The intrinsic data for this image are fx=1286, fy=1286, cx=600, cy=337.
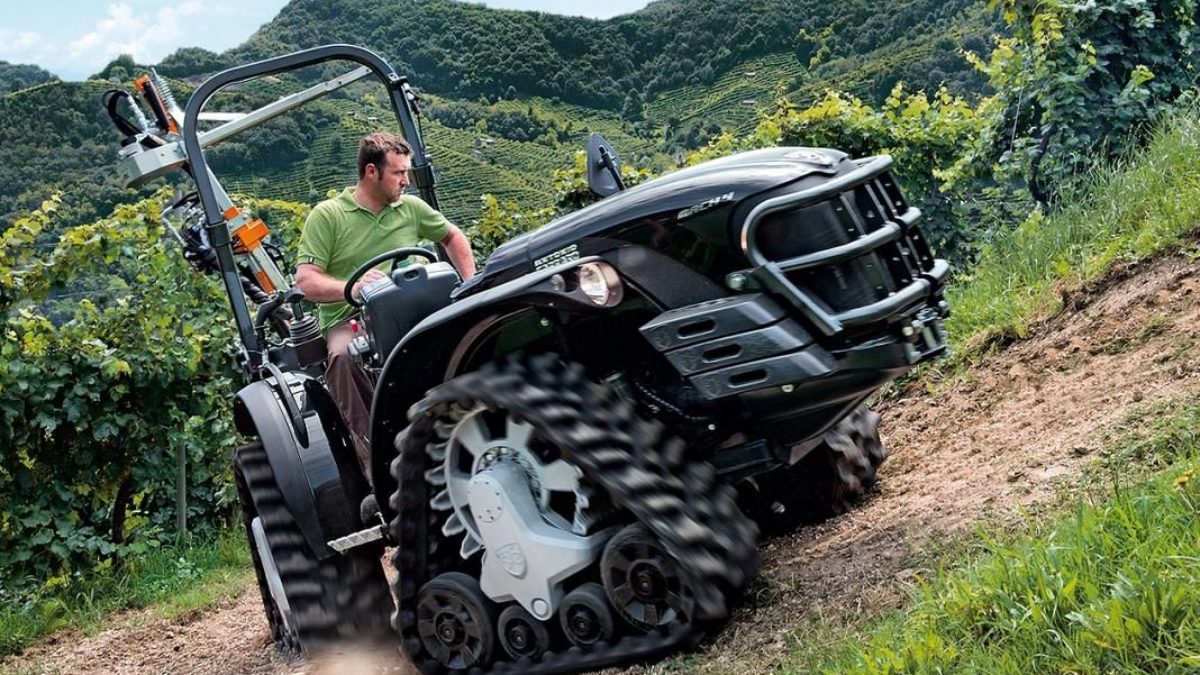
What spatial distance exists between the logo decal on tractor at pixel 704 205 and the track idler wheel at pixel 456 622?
126 cm

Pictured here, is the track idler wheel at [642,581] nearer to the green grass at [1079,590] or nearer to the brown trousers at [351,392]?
the green grass at [1079,590]

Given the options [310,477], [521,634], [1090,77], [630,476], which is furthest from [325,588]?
[1090,77]

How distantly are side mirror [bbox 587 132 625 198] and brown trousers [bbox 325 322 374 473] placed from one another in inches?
43.4

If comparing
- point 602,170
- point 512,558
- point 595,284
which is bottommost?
point 512,558

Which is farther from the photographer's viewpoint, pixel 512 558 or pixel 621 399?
pixel 512 558

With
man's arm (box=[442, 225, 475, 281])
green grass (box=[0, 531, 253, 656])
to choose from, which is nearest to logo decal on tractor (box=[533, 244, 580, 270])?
man's arm (box=[442, 225, 475, 281])

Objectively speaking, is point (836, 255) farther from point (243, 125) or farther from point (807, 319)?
point (243, 125)

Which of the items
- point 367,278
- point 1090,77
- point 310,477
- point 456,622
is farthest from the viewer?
point 1090,77

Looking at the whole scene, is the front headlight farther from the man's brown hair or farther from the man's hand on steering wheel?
the man's brown hair

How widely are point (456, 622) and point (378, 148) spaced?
96.2 inches

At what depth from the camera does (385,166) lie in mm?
5508

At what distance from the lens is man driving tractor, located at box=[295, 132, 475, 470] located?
207 inches

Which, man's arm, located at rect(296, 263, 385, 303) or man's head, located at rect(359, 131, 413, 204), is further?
man's head, located at rect(359, 131, 413, 204)

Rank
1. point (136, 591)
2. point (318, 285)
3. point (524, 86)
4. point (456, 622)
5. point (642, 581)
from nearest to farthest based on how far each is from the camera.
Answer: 1. point (642, 581)
2. point (456, 622)
3. point (318, 285)
4. point (136, 591)
5. point (524, 86)
